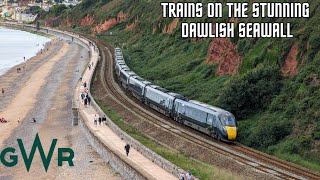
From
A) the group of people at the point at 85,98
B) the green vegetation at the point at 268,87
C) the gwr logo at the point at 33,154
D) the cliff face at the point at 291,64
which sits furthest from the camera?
the group of people at the point at 85,98

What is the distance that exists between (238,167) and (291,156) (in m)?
4.20

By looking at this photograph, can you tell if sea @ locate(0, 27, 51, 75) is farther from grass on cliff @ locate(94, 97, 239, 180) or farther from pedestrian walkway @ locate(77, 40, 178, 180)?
grass on cliff @ locate(94, 97, 239, 180)

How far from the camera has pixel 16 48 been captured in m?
157

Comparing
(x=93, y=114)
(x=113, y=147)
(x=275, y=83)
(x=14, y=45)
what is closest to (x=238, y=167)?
(x=113, y=147)

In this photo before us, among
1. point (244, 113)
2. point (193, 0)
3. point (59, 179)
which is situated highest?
point (193, 0)

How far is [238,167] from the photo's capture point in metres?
34.8

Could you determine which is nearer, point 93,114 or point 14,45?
point 93,114

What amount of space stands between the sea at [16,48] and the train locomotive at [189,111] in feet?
173

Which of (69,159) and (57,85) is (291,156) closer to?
(69,159)

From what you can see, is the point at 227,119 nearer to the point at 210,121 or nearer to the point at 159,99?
the point at 210,121

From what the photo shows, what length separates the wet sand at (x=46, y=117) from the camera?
133 ft

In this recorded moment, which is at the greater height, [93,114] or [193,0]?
[193,0]

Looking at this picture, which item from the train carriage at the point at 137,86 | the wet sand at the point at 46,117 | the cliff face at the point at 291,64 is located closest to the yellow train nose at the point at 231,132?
the wet sand at the point at 46,117

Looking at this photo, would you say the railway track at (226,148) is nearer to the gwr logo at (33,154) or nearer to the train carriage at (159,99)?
the train carriage at (159,99)
